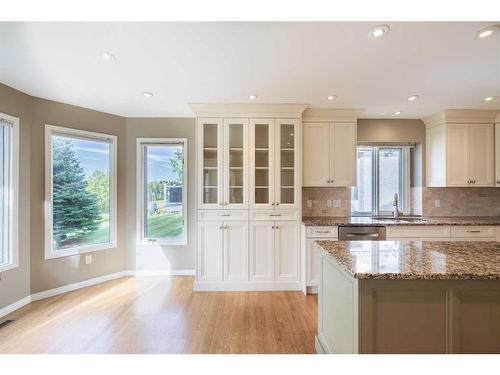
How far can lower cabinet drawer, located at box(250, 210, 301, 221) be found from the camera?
10.8 ft

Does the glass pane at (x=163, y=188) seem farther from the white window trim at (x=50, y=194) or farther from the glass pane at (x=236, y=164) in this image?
the glass pane at (x=236, y=164)

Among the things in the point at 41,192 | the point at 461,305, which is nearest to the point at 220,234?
the point at 41,192

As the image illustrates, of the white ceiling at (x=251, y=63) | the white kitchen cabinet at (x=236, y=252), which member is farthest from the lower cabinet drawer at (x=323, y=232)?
the white ceiling at (x=251, y=63)

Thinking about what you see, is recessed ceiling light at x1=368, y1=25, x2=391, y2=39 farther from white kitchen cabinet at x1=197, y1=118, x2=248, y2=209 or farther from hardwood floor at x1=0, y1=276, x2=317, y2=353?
hardwood floor at x1=0, y1=276, x2=317, y2=353

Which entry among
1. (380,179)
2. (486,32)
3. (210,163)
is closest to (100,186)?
(210,163)

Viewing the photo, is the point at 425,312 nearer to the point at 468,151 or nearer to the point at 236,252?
the point at 236,252

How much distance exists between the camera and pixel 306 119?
3467 mm

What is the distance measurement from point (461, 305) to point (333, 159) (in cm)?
237

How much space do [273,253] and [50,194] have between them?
9.31 feet

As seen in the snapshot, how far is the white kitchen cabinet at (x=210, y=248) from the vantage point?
327 centimetres

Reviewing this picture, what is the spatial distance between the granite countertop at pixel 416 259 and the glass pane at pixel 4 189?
10.6 ft

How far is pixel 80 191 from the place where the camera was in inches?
134

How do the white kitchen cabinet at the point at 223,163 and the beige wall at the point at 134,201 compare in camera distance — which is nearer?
the white kitchen cabinet at the point at 223,163
